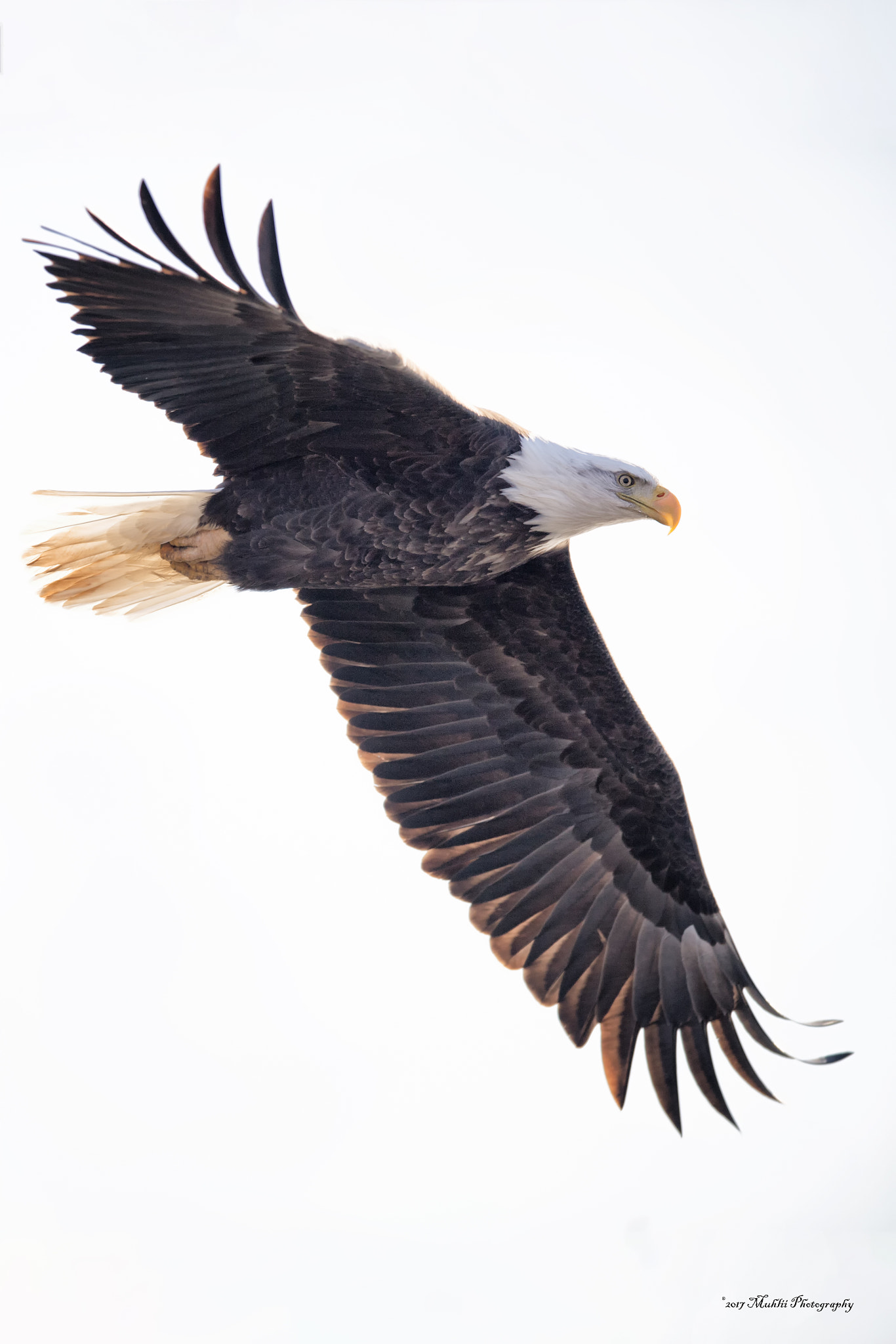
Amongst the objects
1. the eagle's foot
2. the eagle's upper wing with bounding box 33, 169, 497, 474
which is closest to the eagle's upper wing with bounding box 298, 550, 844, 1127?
the eagle's foot

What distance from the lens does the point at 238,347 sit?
441cm

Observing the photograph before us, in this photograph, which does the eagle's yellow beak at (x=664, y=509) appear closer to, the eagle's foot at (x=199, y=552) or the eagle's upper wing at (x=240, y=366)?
the eagle's upper wing at (x=240, y=366)

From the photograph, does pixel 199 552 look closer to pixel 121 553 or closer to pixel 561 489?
pixel 121 553

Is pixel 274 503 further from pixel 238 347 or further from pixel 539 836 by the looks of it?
pixel 539 836

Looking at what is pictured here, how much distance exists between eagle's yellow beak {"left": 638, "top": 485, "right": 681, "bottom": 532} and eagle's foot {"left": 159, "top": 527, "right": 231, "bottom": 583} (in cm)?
169

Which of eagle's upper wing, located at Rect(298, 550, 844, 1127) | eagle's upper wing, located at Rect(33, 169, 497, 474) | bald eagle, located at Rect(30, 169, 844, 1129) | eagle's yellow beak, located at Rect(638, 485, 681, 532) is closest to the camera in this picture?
eagle's upper wing, located at Rect(33, 169, 497, 474)

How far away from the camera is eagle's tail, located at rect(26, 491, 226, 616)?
5082 millimetres

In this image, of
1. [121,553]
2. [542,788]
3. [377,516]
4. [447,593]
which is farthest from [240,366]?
[542,788]

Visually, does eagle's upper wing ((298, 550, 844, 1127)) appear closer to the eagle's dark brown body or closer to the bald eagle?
the bald eagle

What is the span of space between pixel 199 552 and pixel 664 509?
189cm

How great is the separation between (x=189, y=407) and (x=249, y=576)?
0.77 m

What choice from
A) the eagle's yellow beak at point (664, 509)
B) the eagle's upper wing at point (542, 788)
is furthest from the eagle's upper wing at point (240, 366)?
the eagle's upper wing at point (542, 788)

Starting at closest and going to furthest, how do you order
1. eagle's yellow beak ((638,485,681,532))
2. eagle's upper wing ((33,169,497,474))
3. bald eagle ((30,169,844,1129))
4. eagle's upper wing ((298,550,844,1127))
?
eagle's upper wing ((33,169,497,474)) < bald eagle ((30,169,844,1129)) < eagle's yellow beak ((638,485,681,532)) < eagle's upper wing ((298,550,844,1127))

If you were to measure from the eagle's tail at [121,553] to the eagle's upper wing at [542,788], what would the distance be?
0.68 m
